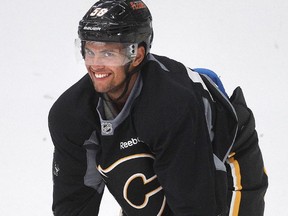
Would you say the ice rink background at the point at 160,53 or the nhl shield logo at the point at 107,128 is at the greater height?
the nhl shield logo at the point at 107,128

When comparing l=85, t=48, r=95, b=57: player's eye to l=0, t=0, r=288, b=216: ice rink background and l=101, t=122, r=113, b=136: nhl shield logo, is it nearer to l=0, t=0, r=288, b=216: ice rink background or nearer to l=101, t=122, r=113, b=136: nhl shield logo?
l=101, t=122, r=113, b=136: nhl shield logo

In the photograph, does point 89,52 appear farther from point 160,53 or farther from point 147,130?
point 160,53

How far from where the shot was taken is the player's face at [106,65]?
1.55 meters

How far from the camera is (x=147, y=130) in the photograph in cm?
154

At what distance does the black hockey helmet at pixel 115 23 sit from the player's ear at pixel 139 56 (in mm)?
22

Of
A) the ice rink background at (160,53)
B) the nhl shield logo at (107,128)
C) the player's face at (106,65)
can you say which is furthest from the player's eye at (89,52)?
the ice rink background at (160,53)

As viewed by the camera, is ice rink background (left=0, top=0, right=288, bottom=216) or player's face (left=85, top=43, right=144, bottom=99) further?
ice rink background (left=0, top=0, right=288, bottom=216)

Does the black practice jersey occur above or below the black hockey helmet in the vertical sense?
below

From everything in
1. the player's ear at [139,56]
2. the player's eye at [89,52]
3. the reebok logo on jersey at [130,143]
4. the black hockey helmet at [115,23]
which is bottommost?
the reebok logo on jersey at [130,143]

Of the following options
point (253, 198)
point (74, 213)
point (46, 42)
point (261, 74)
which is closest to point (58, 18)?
point (46, 42)

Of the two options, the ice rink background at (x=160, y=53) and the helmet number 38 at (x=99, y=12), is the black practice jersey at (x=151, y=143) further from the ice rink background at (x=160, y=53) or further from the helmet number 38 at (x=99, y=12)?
the ice rink background at (x=160, y=53)

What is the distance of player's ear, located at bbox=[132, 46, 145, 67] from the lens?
159 cm

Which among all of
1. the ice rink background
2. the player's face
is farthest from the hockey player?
the ice rink background

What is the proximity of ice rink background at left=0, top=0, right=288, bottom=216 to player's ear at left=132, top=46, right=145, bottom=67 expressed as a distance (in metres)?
0.85
